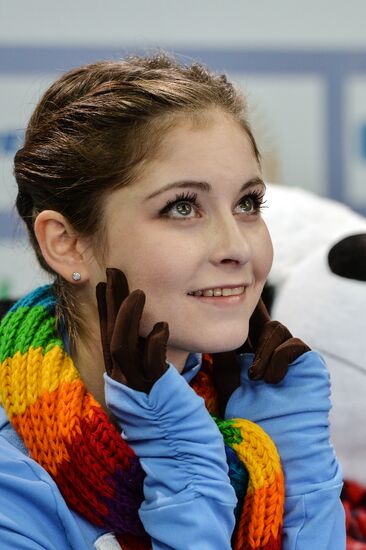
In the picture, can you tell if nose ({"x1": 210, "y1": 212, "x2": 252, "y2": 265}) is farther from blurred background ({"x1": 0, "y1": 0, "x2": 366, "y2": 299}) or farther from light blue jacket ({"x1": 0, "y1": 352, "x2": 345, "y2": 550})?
blurred background ({"x1": 0, "y1": 0, "x2": 366, "y2": 299})

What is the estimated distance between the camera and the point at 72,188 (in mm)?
1052

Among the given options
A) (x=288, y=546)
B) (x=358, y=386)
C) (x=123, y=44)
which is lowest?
(x=358, y=386)

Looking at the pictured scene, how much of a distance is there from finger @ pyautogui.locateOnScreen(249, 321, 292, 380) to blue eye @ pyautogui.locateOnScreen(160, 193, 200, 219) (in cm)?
19

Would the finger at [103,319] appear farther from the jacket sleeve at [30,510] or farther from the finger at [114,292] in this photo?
the jacket sleeve at [30,510]

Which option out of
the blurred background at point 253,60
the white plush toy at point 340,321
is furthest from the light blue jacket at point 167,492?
the blurred background at point 253,60

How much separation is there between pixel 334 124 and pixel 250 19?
13.2 inches

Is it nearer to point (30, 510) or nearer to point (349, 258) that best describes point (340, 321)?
point (349, 258)

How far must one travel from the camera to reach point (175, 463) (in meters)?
0.98

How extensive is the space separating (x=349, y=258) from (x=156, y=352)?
0.77m

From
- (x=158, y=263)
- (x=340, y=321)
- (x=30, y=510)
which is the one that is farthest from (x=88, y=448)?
(x=340, y=321)

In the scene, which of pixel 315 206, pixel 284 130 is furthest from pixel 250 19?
pixel 315 206

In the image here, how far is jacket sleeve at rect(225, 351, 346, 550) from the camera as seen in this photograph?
3.49 feet

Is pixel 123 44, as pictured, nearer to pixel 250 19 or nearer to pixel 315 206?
pixel 250 19

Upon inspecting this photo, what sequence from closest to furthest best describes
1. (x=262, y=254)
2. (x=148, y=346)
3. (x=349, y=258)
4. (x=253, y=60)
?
(x=148, y=346)
(x=262, y=254)
(x=349, y=258)
(x=253, y=60)
